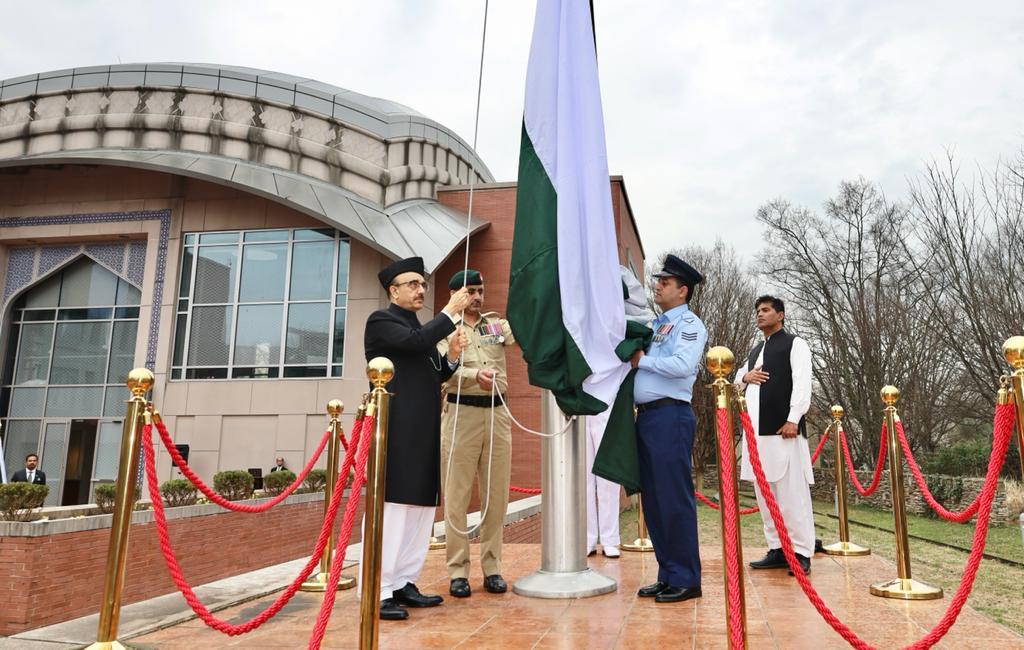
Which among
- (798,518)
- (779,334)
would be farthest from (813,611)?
(779,334)

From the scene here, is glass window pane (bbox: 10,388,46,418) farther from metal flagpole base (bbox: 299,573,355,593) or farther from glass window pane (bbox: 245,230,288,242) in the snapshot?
metal flagpole base (bbox: 299,573,355,593)

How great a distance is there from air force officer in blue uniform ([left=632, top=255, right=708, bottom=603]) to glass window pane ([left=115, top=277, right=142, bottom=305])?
615 inches

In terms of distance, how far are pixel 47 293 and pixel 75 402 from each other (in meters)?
2.91

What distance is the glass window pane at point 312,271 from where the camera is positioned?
1517cm

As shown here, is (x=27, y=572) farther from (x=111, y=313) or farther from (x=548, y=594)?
(x=111, y=313)

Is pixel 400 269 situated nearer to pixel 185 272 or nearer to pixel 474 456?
pixel 474 456

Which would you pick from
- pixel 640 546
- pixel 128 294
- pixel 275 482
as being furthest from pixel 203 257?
pixel 640 546

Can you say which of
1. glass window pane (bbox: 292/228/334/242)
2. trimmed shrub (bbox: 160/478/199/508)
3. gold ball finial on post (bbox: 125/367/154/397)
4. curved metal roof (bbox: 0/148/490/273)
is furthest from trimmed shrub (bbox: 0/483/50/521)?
glass window pane (bbox: 292/228/334/242)

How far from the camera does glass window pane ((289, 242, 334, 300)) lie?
1517 cm

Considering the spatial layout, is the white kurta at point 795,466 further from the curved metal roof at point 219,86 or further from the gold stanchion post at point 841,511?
the curved metal roof at point 219,86

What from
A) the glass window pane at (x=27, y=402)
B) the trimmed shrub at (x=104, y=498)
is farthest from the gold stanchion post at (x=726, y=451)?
the glass window pane at (x=27, y=402)

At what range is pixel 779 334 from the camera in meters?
4.98

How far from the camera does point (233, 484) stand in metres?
10.4

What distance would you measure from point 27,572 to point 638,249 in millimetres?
17377
